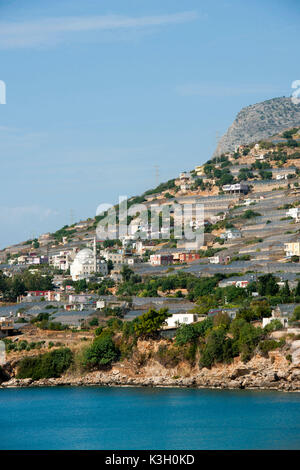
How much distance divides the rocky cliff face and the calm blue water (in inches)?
2298

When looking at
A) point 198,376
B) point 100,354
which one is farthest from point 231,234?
point 198,376

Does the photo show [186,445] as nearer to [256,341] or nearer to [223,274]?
[256,341]

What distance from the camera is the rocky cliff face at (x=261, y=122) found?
89375mm

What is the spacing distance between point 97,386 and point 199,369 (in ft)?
11.1

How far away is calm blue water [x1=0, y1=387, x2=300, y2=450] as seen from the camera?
23438 millimetres

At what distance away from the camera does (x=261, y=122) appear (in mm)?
91438

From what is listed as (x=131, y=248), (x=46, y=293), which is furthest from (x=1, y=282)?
(x=131, y=248)

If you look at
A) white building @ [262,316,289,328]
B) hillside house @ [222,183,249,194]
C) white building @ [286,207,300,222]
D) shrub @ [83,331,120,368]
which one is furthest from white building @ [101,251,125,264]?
white building @ [262,316,289,328]

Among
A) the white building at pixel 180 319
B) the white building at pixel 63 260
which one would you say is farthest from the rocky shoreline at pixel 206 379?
the white building at pixel 63 260

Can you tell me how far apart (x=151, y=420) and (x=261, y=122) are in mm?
67602

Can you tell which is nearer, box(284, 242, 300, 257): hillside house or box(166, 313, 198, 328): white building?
box(166, 313, 198, 328): white building

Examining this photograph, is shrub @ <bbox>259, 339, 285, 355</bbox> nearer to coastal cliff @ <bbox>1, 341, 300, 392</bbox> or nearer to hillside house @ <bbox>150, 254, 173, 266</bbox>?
coastal cliff @ <bbox>1, 341, 300, 392</bbox>

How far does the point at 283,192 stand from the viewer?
63219mm

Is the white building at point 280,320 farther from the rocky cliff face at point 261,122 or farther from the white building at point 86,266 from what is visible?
the rocky cliff face at point 261,122
